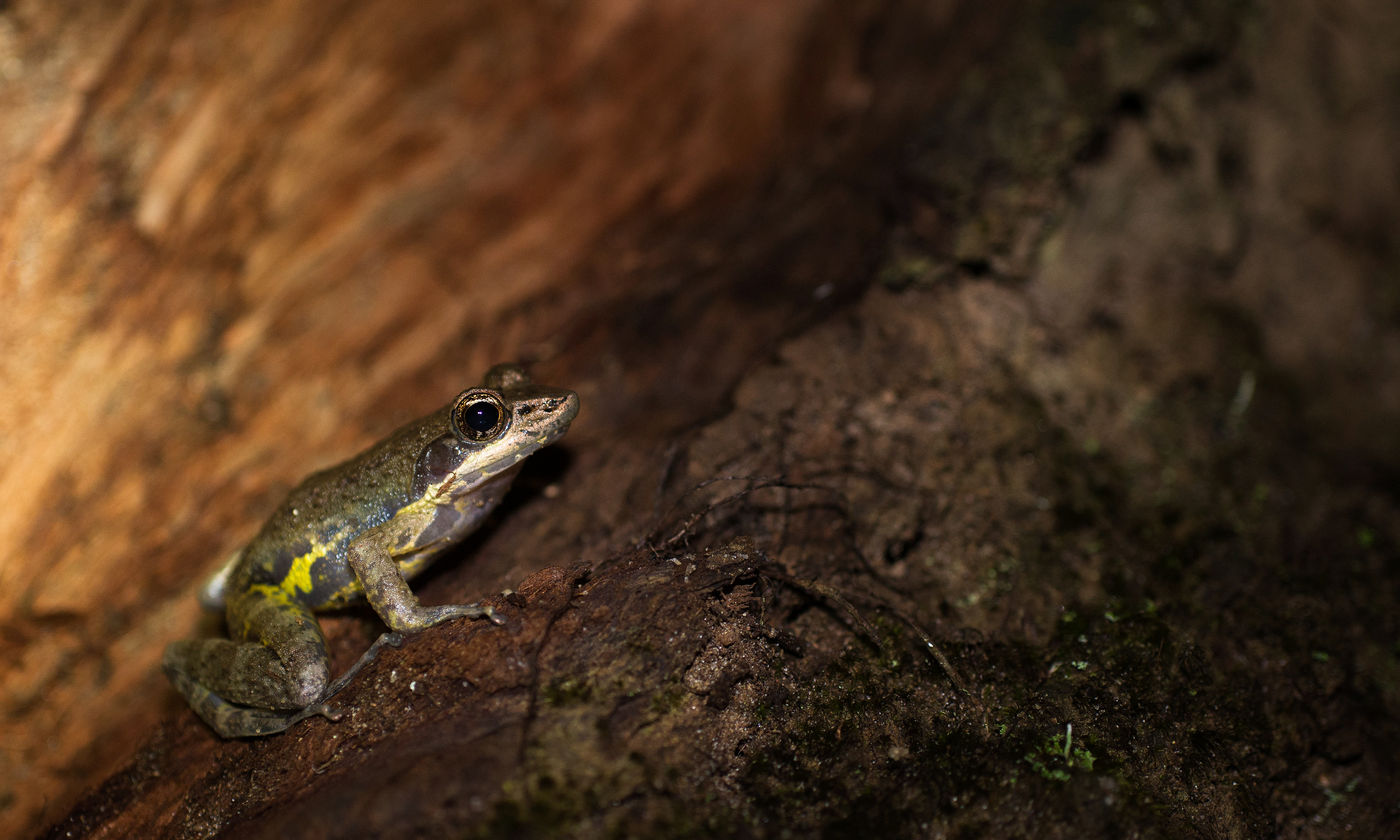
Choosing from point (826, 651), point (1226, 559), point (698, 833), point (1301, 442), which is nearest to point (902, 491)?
point (826, 651)

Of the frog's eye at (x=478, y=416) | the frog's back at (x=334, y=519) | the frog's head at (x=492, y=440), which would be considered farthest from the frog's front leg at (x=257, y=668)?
the frog's eye at (x=478, y=416)

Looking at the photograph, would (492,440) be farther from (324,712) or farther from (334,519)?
(324,712)

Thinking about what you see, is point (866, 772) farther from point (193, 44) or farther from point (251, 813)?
point (193, 44)

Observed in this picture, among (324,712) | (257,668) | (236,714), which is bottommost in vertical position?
(324,712)

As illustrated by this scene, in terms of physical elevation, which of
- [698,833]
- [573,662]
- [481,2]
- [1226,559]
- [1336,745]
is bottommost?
[1336,745]

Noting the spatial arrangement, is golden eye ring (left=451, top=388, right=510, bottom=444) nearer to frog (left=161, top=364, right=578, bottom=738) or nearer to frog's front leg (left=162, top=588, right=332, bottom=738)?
frog (left=161, top=364, right=578, bottom=738)

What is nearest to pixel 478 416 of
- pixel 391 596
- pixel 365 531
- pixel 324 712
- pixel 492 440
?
pixel 492 440
